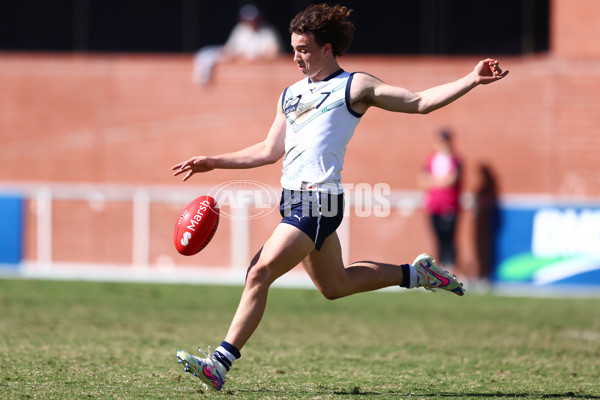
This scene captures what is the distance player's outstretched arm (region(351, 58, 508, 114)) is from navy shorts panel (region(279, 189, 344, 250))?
574 millimetres

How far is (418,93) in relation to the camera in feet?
18.3

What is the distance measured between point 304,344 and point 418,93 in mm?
3147

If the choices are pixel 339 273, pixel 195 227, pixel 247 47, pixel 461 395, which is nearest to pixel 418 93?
pixel 339 273

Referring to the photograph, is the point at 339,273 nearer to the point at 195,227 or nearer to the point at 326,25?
the point at 195,227

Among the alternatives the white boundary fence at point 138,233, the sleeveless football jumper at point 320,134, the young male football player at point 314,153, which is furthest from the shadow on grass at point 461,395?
the white boundary fence at point 138,233

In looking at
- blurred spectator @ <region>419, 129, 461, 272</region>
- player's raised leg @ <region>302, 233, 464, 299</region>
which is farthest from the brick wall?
player's raised leg @ <region>302, 233, 464, 299</region>

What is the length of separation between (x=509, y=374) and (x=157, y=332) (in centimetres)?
342

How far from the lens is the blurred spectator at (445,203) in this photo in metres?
13.2

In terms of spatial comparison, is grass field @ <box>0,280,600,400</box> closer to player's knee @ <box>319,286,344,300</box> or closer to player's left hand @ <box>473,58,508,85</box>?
player's knee @ <box>319,286,344,300</box>

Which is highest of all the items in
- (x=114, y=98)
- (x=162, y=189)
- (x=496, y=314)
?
(x=114, y=98)

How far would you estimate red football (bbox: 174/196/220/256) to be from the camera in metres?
6.13

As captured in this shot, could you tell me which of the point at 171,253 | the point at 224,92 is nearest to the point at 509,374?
the point at 171,253

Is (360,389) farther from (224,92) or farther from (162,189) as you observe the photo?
(224,92)

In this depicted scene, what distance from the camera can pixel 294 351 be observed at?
763 cm
